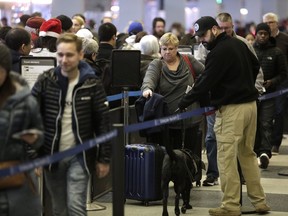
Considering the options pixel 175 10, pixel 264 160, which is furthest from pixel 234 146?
pixel 175 10

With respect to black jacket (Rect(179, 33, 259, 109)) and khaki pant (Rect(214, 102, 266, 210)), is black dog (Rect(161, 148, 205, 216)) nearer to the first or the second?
khaki pant (Rect(214, 102, 266, 210))

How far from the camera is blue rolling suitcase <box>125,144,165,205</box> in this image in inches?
393

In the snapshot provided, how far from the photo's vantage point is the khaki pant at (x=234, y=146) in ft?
29.7

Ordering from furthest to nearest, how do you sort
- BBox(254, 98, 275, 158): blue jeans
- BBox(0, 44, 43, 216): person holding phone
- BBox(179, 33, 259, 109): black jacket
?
1. BBox(254, 98, 275, 158): blue jeans
2. BBox(179, 33, 259, 109): black jacket
3. BBox(0, 44, 43, 216): person holding phone

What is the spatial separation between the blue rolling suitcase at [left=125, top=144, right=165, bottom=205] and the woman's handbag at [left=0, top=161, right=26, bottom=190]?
4.16 m

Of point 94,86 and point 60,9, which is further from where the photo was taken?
point 60,9

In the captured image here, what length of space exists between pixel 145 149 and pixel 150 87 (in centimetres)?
70

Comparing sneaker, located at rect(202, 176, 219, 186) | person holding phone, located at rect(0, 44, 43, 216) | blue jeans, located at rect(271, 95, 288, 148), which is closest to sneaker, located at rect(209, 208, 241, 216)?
sneaker, located at rect(202, 176, 219, 186)

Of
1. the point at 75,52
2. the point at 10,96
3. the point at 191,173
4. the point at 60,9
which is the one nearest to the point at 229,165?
the point at 191,173

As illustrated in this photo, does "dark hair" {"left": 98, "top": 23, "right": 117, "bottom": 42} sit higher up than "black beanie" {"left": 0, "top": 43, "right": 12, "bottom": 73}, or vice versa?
"dark hair" {"left": 98, "top": 23, "right": 117, "bottom": 42}

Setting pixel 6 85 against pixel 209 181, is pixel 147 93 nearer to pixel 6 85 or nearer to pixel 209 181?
pixel 209 181

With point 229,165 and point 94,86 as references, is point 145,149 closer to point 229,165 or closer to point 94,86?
point 229,165

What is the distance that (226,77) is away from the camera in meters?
8.98

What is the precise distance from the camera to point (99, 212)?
9844 millimetres
